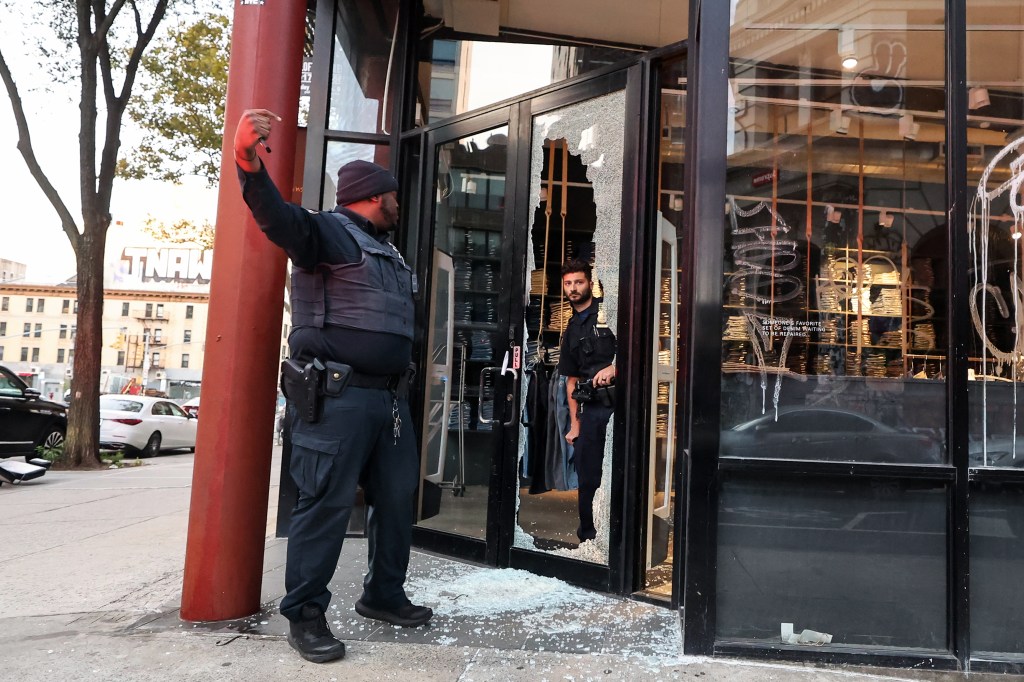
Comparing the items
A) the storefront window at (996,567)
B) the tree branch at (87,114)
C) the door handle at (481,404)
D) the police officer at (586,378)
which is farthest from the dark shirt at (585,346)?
the tree branch at (87,114)

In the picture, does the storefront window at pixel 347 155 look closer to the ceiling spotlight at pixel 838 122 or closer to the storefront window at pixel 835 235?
the storefront window at pixel 835 235

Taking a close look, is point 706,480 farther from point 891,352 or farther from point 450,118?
point 450,118

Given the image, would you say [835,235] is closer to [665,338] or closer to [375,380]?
[665,338]

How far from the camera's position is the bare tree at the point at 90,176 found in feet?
39.2

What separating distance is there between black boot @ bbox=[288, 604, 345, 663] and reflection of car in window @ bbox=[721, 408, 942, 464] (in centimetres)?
173

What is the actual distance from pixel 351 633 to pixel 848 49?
12.5 ft

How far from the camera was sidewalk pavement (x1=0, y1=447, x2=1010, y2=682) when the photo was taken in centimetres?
266

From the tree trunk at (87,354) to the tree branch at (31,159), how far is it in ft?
1.00

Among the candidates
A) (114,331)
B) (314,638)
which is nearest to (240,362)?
(314,638)

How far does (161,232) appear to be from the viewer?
2061 centimetres

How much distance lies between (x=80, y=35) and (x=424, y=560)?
11.8 m

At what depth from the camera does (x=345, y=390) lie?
2.90 m

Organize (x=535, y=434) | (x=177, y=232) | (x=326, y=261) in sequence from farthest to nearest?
(x=177, y=232) → (x=535, y=434) → (x=326, y=261)

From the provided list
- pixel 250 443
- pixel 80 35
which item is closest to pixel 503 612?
pixel 250 443
